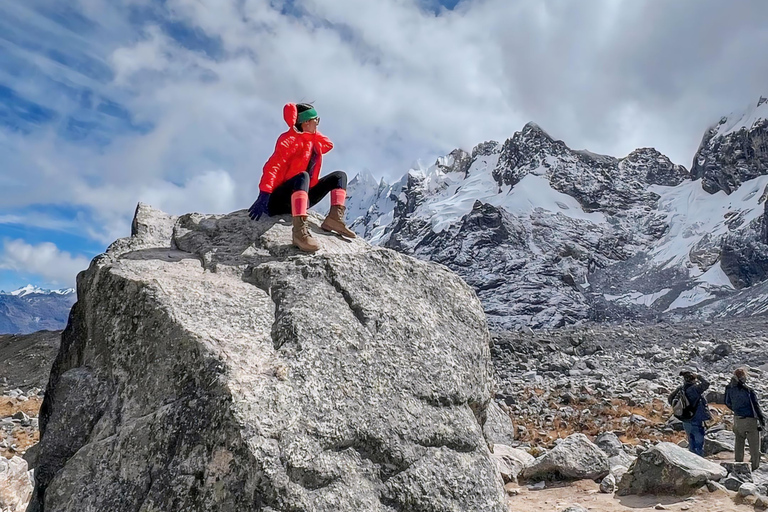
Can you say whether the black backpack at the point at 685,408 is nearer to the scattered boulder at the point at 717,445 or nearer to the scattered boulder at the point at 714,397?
the scattered boulder at the point at 717,445

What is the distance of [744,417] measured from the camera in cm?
1045

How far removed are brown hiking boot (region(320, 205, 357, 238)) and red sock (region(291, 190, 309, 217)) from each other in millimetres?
683

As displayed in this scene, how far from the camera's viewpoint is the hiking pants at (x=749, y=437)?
10.1m

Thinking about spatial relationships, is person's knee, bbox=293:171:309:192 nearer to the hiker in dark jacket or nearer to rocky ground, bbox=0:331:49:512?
rocky ground, bbox=0:331:49:512

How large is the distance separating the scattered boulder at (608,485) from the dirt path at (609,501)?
0.11 meters

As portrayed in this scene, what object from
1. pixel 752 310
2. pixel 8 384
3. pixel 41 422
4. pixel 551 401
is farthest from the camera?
pixel 752 310

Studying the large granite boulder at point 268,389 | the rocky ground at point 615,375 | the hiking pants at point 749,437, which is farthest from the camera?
the rocky ground at point 615,375

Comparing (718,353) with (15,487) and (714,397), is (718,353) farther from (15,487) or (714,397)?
(15,487)

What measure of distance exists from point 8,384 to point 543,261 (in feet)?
497

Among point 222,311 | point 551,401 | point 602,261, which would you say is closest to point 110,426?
point 222,311

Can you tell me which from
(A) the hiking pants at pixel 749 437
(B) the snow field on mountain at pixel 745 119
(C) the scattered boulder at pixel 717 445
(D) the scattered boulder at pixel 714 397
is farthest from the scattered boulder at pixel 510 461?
(B) the snow field on mountain at pixel 745 119

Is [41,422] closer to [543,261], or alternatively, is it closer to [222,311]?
[222,311]

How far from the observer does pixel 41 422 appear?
A: 532 cm

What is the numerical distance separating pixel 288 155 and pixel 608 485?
6.65 m
